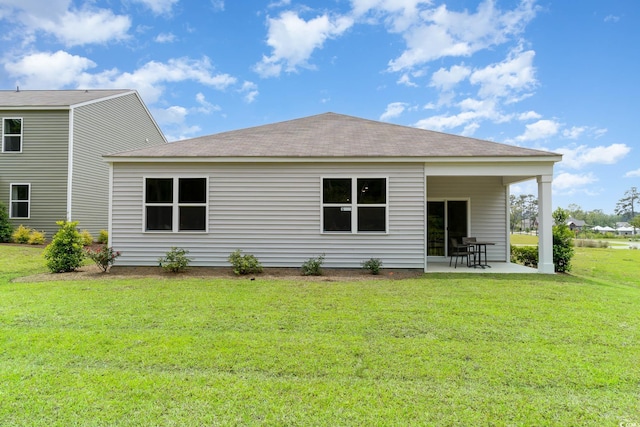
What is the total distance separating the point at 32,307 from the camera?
18.2 ft

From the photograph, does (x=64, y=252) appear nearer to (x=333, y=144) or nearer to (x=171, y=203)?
(x=171, y=203)

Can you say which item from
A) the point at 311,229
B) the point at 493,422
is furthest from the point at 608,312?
the point at 311,229

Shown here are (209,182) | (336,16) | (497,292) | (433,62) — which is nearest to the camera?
(497,292)

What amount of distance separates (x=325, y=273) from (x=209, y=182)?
4.15 meters

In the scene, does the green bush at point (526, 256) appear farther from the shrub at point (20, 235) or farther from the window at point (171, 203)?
the shrub at point (20, 235)

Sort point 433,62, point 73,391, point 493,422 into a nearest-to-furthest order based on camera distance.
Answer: point 493,422 < point 73,391 < point 433,62

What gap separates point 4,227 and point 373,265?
1520cm

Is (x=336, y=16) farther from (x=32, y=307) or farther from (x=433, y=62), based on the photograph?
(x=32, y=307)

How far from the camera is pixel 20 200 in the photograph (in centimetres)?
1525

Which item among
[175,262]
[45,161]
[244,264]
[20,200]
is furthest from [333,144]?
[20,200]

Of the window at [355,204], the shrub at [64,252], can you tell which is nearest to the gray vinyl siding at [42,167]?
the shrub at [64,252]

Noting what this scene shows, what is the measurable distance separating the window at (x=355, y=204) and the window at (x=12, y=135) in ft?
48.3

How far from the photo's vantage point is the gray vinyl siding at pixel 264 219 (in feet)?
31.6

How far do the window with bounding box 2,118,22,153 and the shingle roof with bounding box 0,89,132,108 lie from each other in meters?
0.68
